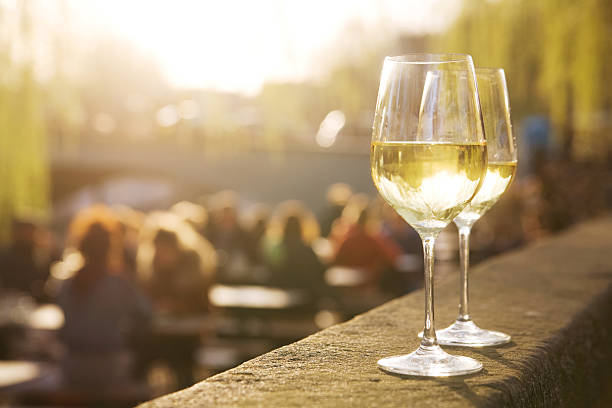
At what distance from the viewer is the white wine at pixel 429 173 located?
52.4 inches

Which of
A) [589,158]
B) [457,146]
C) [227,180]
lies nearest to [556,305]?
[457,146]

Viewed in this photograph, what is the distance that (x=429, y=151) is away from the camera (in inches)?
52.6

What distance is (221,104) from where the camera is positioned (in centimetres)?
306

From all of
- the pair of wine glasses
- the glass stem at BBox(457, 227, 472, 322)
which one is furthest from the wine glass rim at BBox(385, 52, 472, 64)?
the glass stem at BBox(457, 227, 472, 322)

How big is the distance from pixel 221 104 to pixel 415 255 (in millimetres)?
7332

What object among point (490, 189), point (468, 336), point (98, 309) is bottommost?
point (98, 309)

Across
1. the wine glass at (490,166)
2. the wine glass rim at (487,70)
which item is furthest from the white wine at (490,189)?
the wine glass rim at (487,70)

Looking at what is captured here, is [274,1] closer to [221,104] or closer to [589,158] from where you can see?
[221,104]

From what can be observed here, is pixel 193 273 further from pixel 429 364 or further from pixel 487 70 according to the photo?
pixel 429 364

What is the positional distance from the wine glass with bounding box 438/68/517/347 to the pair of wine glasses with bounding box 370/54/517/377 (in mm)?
274

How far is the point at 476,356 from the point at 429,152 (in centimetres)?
34

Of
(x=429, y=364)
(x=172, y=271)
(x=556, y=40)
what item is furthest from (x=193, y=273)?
(x=429, y=364)

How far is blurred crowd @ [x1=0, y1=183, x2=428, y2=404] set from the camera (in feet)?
16.3

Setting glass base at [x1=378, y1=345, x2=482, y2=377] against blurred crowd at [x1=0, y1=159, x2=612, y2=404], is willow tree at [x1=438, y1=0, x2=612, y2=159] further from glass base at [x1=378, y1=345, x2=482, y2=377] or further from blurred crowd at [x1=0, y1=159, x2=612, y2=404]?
glass base at [x1=378, y1=345, x2=482, y2=377]
